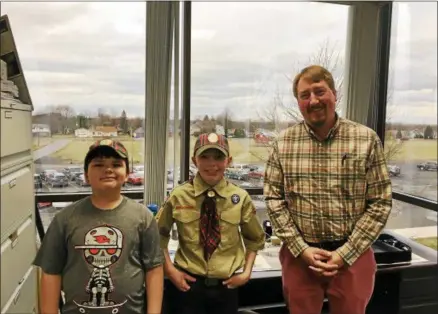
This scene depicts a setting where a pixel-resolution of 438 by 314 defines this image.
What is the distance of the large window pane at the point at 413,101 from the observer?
7.91 ft

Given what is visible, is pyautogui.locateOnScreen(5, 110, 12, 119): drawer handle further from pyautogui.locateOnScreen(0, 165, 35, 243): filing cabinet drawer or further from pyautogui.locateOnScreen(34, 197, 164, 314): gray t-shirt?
pyautogui.locateOnScreen(34, 197, 164, 314): gray t-shirt

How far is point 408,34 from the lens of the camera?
2.84 metres

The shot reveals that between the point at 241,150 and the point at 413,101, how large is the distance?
1227mm

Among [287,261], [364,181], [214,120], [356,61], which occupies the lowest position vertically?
[287,261]

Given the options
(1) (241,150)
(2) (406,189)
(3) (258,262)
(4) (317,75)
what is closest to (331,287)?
(3) (258,262)

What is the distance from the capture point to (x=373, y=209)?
170 cm

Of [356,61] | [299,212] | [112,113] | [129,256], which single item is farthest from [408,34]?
[129,256]

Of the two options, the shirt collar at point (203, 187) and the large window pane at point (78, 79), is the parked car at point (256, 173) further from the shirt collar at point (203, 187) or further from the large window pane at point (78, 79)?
the shirt collar at point (203, 187)

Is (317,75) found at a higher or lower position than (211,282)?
higher

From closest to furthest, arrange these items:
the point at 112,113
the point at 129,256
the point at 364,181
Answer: the point at 129,256, the point at 364,181, the point at 112,113

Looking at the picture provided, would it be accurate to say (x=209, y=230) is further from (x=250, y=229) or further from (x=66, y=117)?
(x=66, y=117)

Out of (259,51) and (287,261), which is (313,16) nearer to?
(259,51)

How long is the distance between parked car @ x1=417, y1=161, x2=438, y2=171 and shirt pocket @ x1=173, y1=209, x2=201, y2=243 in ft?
4.69

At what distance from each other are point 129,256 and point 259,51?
2.09 metres
